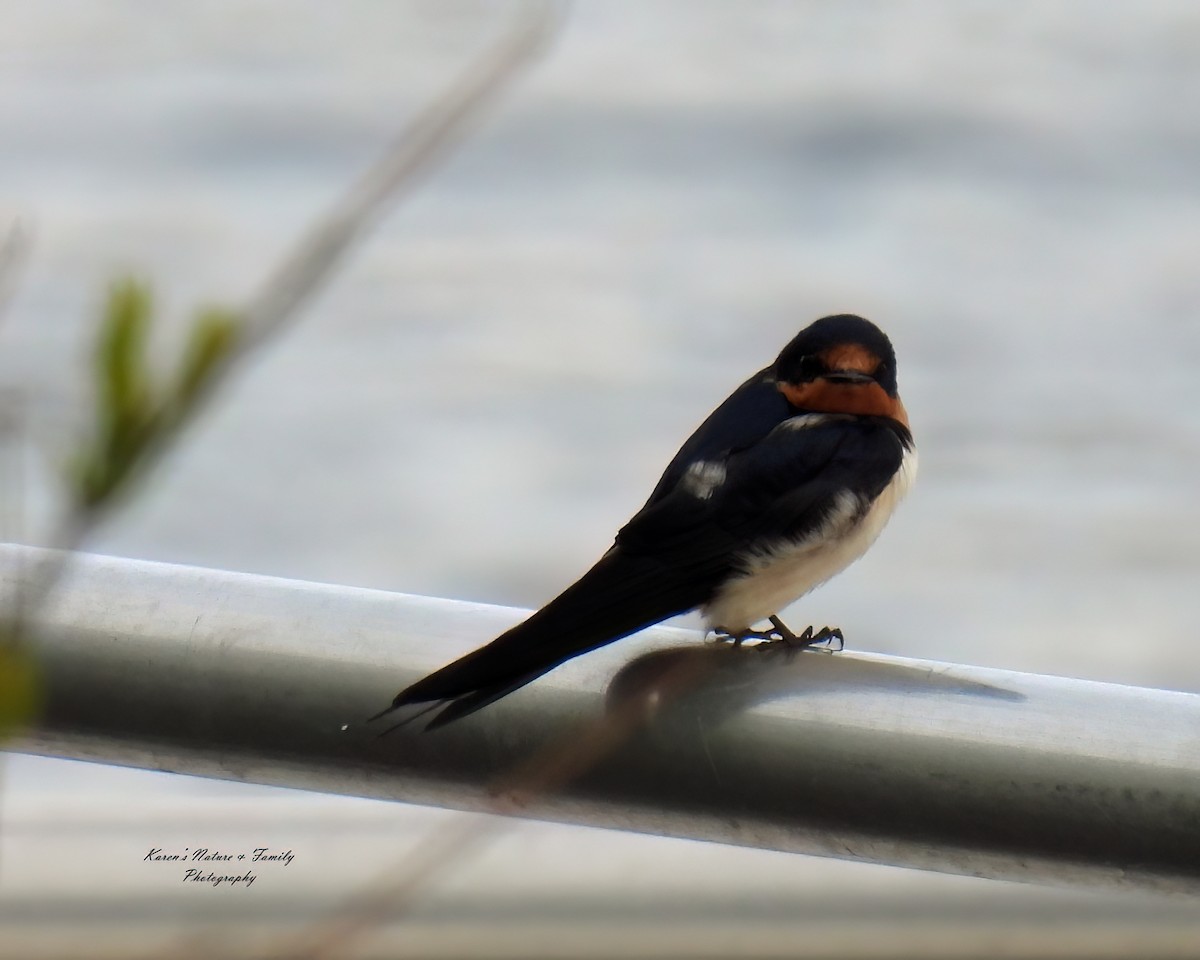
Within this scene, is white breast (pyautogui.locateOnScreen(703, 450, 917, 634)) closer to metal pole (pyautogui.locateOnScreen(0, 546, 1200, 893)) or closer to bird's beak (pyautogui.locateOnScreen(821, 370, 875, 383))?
bird's beak (pyautogui.locateOnScreen(821, 370, 875, 383))

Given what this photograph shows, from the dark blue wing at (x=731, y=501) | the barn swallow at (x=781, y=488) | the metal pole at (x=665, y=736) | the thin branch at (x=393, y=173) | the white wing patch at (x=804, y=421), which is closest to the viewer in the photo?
the thin branch at (x=393, y=173)

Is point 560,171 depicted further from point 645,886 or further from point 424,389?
point 645,886

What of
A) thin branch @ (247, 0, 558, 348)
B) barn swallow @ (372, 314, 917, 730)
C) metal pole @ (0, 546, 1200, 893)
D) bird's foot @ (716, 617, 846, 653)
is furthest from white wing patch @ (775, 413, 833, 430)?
thin branch @ (247, 0, 558, 348)

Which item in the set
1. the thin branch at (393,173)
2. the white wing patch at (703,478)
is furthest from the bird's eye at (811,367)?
the thin branch at (393,173)

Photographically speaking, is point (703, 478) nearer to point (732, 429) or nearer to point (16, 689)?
point (732, 429)

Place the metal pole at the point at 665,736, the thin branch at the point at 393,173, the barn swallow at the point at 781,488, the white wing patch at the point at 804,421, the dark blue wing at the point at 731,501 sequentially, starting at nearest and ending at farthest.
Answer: the thin branch at the point at 393,173 → the metal pole at the point at 665,736 → the dark blue wing at the point at 731,501 → the barn swallow at the point at 781,488 → the white wing patch at the point at 804,421

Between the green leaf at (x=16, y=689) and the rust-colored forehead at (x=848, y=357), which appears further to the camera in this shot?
the rust-colored forehead at (x=848, y=357)

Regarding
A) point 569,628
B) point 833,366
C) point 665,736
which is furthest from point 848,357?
point 665,736

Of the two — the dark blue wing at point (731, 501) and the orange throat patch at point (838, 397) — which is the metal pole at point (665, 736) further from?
the orange throat patch at point (838, 397)
